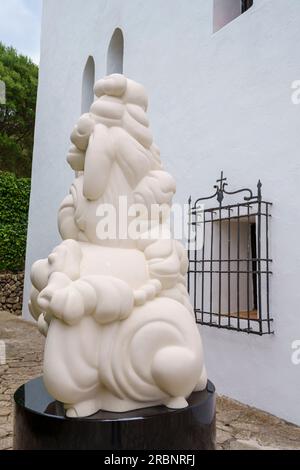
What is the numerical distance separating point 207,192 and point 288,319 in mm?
1523

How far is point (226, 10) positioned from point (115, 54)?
2.41 m

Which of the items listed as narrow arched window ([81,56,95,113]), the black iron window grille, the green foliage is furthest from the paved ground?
the green foliage

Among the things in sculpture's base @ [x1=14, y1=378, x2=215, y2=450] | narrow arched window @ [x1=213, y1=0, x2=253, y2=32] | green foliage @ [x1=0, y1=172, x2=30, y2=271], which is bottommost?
sculpture's base @ [x1=14, y1=378, x2=215, y2=450]

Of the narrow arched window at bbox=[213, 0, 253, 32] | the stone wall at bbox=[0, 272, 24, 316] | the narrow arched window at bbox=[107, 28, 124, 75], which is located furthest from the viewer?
the stone wall at bbox=[0, 272, 24, 316]

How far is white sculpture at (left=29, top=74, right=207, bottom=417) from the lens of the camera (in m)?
1.61

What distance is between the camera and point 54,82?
7.77 metres

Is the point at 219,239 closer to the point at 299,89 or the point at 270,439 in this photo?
the point at 299,89

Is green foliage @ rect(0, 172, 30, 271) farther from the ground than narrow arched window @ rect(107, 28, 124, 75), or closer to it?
closer to it

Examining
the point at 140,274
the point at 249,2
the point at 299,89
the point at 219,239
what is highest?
the point at 249,2

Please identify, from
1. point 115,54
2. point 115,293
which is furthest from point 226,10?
point 115,293

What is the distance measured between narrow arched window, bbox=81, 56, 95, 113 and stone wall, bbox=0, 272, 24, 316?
4583 mm

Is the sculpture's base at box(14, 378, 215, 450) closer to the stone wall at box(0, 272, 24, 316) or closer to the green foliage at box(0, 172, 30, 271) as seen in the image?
the stone wall at box(0, 272, 24, 316)

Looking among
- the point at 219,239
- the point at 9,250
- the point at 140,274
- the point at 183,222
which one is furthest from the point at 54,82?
the point at 140,274

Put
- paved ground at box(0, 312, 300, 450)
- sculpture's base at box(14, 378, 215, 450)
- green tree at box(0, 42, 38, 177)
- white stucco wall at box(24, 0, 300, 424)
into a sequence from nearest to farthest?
sculpture's base at box(14, 378, 215, 450) → paved ground at box(0, 312, 300, 450) → white stucco wall at box(24, 0, 300, 424) → green tree at box(0, 42, 38, 177)
